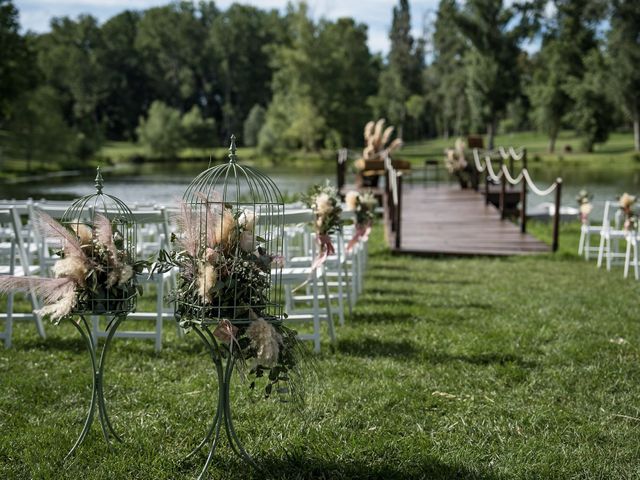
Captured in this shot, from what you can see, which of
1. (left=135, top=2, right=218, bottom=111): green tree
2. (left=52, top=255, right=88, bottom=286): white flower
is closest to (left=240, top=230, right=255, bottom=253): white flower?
(left=52, top=255, right=88, bottom=286): white flower

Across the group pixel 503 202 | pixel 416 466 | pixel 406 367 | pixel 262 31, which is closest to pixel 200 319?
pixel 416 466

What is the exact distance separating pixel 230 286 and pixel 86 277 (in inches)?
28.6

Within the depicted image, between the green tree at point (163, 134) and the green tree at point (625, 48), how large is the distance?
119 ft

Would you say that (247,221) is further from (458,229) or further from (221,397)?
(458,229)

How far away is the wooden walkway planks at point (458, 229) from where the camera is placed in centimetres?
1285

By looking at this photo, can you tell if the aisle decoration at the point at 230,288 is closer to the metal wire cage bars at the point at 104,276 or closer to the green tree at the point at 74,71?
the metal wire cage bars at the point at 104,276

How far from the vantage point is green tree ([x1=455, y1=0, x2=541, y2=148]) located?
2061 inches

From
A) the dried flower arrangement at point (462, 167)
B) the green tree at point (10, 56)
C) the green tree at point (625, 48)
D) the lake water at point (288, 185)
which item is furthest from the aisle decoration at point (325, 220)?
the green tree at point (625, 48)

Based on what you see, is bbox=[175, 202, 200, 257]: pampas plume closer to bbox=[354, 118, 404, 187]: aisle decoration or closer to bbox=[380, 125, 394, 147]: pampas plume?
bbox=[354, 118, 404, 187]: aisle decoration

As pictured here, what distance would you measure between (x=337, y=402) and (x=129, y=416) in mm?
1257

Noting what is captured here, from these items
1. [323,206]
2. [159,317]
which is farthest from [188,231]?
[323,206]

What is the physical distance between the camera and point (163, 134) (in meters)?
65.6

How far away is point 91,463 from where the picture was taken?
380 cm

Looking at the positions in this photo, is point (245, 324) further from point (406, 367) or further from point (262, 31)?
point (262, 31)
